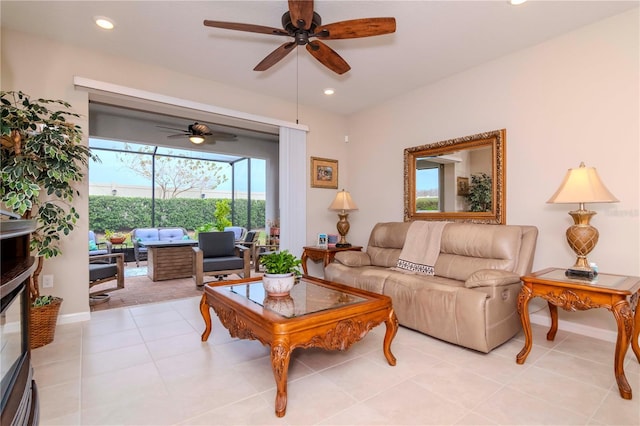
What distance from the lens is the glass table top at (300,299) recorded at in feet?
6.67

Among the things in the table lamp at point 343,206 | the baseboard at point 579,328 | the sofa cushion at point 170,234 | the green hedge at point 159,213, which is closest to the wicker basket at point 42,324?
the table lamp at point 343,206

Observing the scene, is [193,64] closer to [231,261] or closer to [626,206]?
[231,261]

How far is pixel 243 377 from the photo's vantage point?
2082 millimetres

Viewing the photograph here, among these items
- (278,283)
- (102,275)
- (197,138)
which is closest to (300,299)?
(278,283)

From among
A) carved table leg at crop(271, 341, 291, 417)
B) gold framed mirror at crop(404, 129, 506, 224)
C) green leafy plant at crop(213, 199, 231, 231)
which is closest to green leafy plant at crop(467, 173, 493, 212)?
gold framed mirror at crop(404, 129, 506, 224)

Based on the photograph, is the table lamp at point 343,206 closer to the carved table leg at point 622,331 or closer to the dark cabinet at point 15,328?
the carved table leg at point 622,331

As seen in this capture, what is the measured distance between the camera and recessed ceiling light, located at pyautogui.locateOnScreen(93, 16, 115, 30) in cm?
266

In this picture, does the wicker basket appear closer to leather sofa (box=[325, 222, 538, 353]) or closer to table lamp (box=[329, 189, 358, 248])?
leather sofa (box=[325, 222, 538, 353])

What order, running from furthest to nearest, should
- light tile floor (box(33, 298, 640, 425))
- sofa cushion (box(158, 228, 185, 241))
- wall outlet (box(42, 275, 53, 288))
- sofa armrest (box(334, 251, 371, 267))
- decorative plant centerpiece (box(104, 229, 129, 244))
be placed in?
1. sofa cushion (box(158, 228, 185, 241))
2. decorative plant centerpiece (box(104, 229, 129, 244))
3. sofa armrest (box(334, 251, 371, 267))
4. wall outlet (box(42, 275, 53, 288))
5. light tile floor (box(33, 298, 640, 425))

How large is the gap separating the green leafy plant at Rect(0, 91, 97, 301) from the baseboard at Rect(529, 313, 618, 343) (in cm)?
434

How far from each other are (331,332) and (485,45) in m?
2.93

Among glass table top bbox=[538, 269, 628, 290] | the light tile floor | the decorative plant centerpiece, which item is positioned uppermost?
the decorative plant centerpiece

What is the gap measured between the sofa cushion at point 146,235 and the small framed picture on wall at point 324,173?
426 centimetres

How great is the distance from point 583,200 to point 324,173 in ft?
10.6
